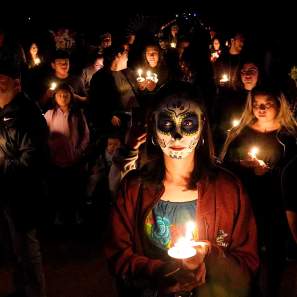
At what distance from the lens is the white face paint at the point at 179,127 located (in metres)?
2.79

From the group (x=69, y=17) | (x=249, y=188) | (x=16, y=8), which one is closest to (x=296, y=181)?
(x=249, y=188)

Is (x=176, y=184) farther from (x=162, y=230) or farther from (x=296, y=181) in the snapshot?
(x=296, y=181)

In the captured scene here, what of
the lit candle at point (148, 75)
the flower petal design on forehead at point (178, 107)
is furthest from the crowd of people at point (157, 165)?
the lit candle at point (148, 75)

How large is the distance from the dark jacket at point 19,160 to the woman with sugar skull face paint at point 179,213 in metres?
1.69

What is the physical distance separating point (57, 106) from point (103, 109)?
2.40ft

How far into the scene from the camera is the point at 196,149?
115 inches

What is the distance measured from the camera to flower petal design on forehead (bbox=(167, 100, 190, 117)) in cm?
281

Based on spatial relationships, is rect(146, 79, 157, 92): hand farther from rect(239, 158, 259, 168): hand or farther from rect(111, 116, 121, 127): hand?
rect(239, 158, 259, 168): hand

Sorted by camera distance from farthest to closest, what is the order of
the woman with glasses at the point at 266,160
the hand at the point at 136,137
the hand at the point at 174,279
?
the woman with glasses at the point at 266,160 → the hand at the point at 136,137 → the hand at the point at 174,279

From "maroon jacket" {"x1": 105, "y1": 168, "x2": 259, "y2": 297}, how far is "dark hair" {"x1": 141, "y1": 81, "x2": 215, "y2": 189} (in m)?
0.07

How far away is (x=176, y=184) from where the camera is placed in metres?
2.85

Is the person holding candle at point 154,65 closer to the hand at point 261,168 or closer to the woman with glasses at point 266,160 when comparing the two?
the woman with glasses at point 266,160

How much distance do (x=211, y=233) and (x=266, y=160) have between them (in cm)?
218

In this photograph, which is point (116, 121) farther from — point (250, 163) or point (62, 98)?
point (250, 163)
